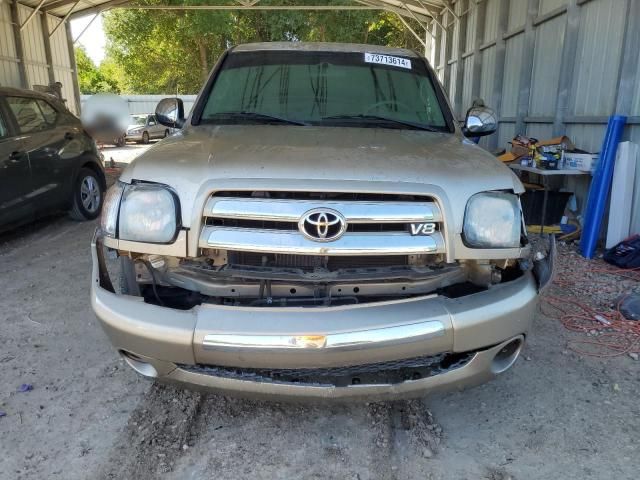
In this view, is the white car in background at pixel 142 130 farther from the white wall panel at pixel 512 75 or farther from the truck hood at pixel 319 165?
the truck hood at pixel 319 165

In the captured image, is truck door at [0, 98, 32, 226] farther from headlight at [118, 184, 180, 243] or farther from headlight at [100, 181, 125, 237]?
headlight at [118, 184, 180, 243]

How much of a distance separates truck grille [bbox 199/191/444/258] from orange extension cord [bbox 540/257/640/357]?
60.1 inches

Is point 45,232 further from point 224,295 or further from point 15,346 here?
point 224,295

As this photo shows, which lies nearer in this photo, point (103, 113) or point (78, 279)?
point (78, 279)

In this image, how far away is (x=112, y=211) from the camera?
2383mm

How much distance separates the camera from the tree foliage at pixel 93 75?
45688 millimetres

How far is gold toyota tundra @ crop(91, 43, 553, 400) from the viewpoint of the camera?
6.81ft

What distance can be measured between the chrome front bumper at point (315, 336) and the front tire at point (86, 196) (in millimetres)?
5086

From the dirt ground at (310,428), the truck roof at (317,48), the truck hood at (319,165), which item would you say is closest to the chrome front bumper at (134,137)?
the truck roof at (317,48)

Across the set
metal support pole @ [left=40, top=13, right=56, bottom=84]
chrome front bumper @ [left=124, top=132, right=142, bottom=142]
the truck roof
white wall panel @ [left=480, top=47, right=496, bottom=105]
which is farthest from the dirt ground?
chrome front bumper @ [left=124, top=132, right=142, bottom=142]

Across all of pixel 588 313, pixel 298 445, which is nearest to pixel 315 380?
pixel 298 445

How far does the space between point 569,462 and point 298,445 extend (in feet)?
4.05

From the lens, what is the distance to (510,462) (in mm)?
2398

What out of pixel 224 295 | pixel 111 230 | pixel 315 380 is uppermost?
pixel 111 230
